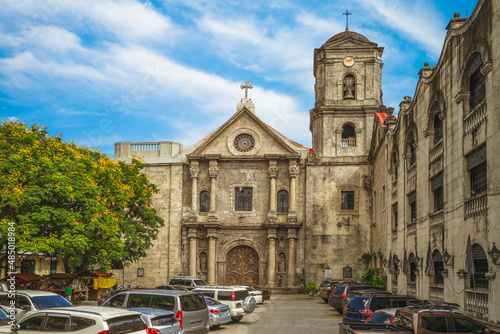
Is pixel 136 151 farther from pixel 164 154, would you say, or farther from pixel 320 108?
pixel 320 108

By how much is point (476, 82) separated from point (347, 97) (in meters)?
24.8

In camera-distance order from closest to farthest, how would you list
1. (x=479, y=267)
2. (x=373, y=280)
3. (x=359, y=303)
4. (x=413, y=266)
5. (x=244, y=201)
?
(x=479, y=267)
(x=359, y=303)
(x=413, y=266)
(x=373, y=280)
(x=244, y=201)

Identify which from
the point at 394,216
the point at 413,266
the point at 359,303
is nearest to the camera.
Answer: the point at 359,303

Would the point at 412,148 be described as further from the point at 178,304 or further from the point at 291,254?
the point at 178,304

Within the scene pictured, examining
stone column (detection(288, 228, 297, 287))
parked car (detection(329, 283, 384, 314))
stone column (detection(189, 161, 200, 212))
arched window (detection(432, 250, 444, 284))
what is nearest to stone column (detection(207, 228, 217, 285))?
stone column (detection(189, 161, 200, 212))

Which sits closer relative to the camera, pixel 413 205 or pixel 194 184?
pixel 413 205

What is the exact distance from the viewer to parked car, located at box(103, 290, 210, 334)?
51.6ft

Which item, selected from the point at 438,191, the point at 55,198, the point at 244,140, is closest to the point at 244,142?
the point at 244,140

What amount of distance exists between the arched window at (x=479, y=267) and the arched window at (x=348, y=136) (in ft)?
83.6

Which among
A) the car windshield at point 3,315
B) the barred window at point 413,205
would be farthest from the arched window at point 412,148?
the car windshield at point 3,315

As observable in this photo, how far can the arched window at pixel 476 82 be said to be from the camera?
17281mm

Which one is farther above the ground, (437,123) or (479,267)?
(437,123)

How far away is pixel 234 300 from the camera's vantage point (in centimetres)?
2202

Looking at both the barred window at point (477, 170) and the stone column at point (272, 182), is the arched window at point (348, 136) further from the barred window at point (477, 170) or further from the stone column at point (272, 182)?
the barred window at point (477, 170)
